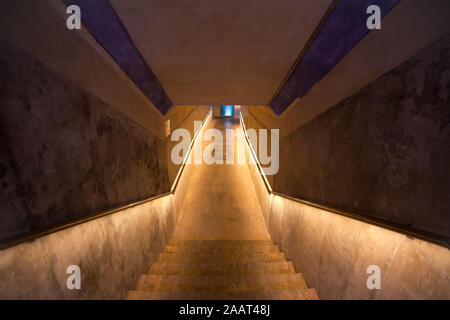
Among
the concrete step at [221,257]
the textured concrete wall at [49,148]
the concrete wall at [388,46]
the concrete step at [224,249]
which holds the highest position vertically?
the concrete wall at [388,46]

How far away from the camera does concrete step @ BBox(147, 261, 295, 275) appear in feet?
9.70

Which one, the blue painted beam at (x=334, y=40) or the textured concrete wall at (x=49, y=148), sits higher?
the blue painted beam at (x=334, y=40)

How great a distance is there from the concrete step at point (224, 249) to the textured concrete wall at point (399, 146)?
235cm

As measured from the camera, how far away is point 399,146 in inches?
49.6

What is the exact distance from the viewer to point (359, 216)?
1583 mm

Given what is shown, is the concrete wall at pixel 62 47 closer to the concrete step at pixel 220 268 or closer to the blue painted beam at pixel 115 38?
the blue painted beam at pixel 115 38

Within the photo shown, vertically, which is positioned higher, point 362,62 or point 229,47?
point 229,47

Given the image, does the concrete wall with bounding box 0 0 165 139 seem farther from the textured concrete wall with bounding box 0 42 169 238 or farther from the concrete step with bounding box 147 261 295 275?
the concrete step with bounding box 147 261 295 275

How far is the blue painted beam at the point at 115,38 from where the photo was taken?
5.20 feet

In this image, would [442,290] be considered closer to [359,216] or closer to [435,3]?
[359,216]

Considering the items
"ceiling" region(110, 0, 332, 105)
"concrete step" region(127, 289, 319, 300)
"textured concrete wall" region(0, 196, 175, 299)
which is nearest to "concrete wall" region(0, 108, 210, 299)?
"textured concrete wall" region(0, 196, 175, 299)

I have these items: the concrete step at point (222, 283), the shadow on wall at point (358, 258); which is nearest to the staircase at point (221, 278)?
the concrete step at point (222, 283)

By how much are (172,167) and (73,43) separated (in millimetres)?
3885
